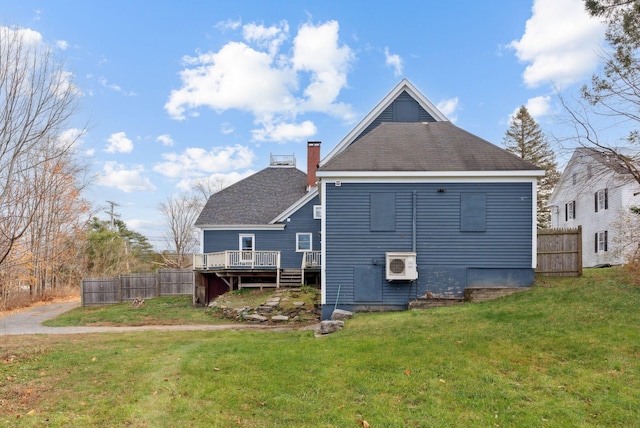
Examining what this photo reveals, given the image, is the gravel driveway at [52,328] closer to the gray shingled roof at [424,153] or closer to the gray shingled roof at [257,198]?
the gray shingled roof at [424,153]

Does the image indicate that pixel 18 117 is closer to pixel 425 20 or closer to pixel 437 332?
pixel 437 332

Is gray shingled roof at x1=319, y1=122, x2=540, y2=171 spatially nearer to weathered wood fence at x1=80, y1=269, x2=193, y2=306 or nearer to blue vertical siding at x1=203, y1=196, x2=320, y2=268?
blue vertical siding at x1=203, y1=196, x2=320, y2=268

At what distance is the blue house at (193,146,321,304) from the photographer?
18.5m

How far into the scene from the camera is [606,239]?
22.1 m

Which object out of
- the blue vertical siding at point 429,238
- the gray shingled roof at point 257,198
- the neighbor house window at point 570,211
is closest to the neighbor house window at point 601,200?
the neighbor house window at point 570,211

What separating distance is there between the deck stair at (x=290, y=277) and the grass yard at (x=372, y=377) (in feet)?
31.1

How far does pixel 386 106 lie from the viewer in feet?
51.4

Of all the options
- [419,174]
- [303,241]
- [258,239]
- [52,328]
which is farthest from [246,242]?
[419,174]

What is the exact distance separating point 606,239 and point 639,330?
19127 millimetres

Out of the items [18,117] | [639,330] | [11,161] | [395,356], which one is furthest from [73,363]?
[639,330]

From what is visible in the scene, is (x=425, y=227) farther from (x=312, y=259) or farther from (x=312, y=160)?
(x=312, y=160)

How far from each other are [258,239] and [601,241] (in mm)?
20715

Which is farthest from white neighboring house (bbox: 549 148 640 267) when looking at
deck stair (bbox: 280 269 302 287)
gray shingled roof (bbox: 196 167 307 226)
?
gray shingled roof (bbox: 196 167 307 226)

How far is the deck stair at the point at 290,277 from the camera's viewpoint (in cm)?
1828
